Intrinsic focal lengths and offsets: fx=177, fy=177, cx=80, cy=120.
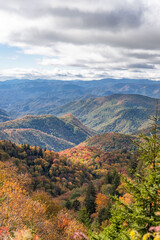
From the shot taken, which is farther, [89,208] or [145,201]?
[89,208]

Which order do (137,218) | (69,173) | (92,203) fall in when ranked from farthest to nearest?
(69,173), (92,203), (137,218)

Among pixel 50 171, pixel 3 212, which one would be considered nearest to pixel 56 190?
pixel 50 171

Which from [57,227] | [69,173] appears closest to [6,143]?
[69,173]

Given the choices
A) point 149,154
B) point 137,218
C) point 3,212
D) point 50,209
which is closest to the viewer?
point 137,218

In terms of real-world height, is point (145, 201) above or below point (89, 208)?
above

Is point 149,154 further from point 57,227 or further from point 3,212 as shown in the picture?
point 57,227

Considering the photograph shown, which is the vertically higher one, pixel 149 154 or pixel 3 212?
pixel 149 154

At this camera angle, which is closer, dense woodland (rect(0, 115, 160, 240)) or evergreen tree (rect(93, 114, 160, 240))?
evergreen tree (rect(93, 114, 160, 240))

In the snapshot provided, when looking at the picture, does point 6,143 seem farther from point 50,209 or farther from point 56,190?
point 50,209

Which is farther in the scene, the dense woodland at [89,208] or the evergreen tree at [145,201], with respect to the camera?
the dense woodland at [89,208]

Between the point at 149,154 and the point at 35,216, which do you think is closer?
the point at 149,154

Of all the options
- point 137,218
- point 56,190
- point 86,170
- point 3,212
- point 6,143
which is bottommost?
point 86,170
